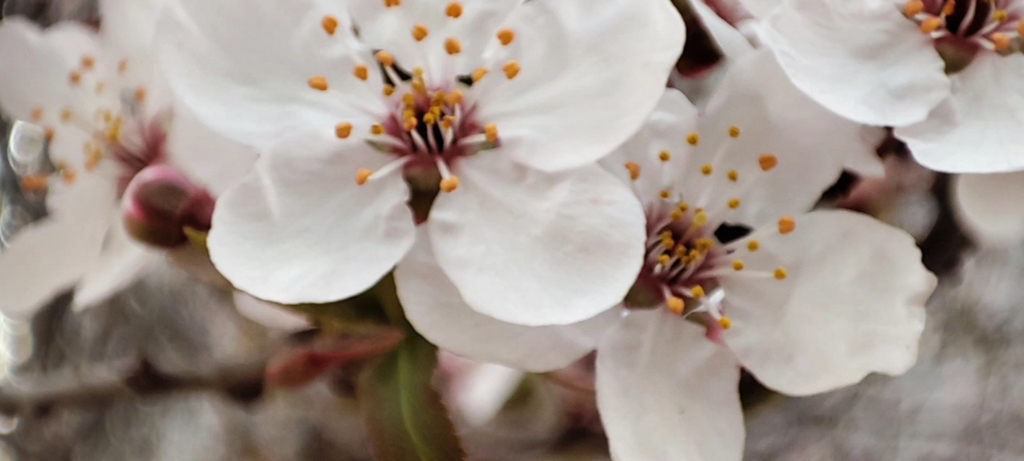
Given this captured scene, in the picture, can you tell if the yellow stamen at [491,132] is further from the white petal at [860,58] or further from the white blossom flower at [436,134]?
the white petal at [860,58]

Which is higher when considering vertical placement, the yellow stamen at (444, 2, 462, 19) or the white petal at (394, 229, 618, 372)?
the yellow stamen at (444, 2, 462, 19)

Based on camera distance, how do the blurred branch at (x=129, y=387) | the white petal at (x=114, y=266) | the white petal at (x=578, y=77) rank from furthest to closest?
the blurred branch at (x=129, y=387) → the white petal at (x=114, y=266) → the white petal at (x=578, y=77)

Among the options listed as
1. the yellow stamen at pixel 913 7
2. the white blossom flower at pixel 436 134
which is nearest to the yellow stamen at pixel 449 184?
the white blossom flower at pixel 436 134

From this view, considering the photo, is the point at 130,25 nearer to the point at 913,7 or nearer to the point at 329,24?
the point at 329,24

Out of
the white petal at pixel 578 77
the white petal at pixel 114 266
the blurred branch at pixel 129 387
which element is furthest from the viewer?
the blurred branch at pixel 129 387

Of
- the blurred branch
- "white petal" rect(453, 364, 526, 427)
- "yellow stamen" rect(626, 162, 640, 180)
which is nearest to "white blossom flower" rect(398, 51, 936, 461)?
"yellow stamen" rect(626, 162, 640, 180)

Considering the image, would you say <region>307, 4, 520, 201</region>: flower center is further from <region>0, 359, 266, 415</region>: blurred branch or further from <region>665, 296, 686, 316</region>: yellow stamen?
<region>0, 359, 266, 415</region>: blurred branch

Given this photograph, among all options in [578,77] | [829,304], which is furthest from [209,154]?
[829,304]

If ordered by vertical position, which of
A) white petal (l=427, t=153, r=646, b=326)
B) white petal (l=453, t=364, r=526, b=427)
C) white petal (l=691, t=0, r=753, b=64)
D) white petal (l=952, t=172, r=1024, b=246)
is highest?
white petal (l=691, t=0, r=753, b=64)
